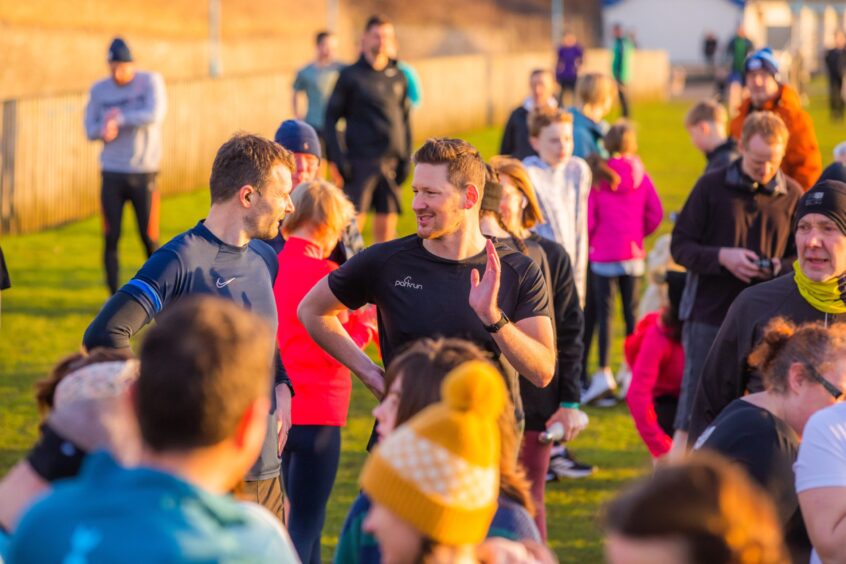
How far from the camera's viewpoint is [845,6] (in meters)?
76.4

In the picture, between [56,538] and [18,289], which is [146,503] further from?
[18,289]

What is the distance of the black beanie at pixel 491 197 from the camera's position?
20.8 feet

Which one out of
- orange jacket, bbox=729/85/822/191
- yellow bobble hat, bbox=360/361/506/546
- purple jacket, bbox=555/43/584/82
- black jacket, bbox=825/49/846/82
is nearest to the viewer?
yellow bobble hat, bbox=360/361/506/546

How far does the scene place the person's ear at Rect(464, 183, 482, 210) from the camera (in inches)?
212

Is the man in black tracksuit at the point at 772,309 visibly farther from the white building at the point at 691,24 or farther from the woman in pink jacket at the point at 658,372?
the white building at the point at 691,24

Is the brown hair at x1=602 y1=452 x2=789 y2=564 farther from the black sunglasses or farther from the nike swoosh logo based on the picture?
the nike swoosh logo

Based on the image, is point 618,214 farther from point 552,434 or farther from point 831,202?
point 831,202

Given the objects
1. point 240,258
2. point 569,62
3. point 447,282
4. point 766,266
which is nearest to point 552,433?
point 447,282

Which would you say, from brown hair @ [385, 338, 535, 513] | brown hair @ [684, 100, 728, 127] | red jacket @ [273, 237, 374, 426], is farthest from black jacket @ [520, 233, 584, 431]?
brown hair @ [684, 100, 728, 127]

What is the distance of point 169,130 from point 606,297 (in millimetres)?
10804

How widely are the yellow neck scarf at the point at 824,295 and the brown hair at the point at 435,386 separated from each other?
2479 millimetres

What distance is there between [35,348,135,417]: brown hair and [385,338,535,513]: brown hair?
2.40 ft

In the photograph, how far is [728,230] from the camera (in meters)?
7.46

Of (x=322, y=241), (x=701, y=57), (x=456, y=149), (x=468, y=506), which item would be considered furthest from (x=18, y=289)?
(x=701, y=57)
